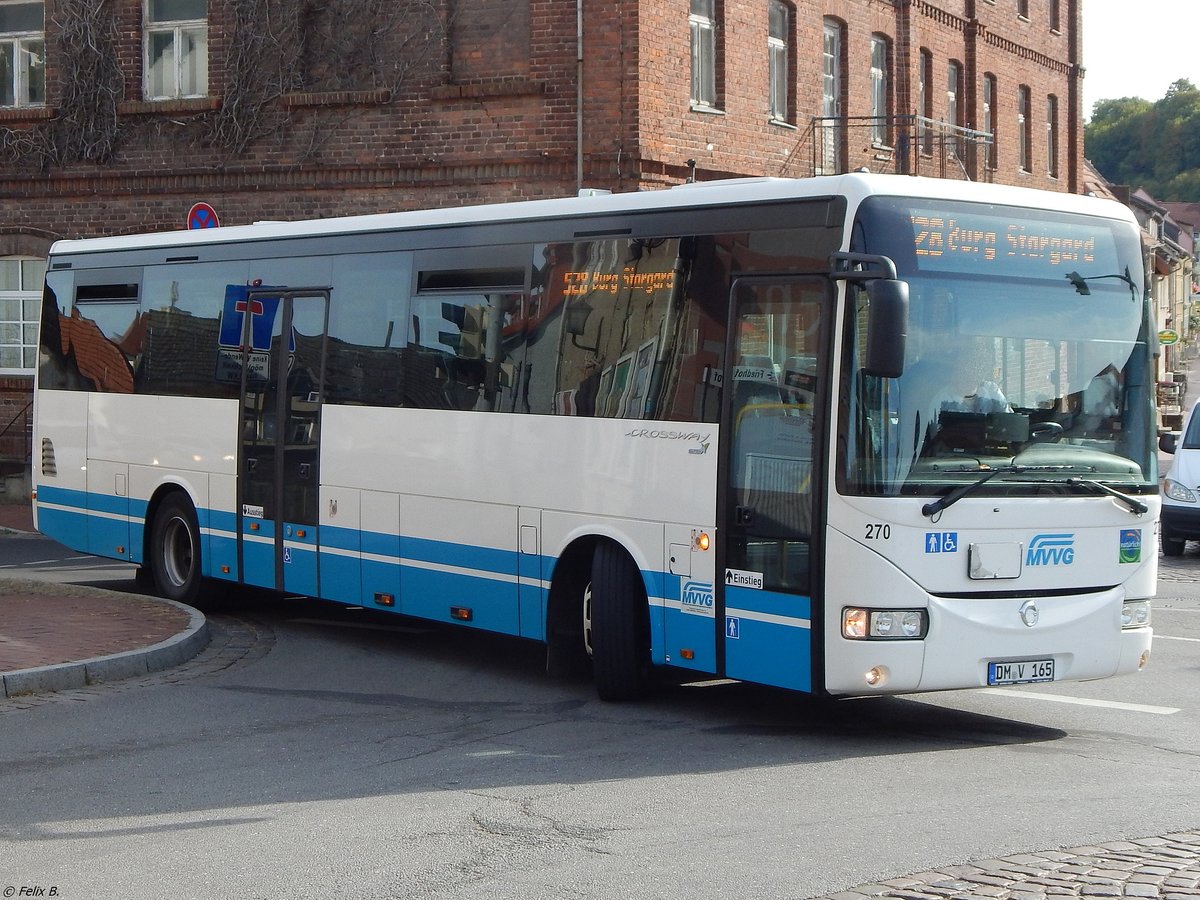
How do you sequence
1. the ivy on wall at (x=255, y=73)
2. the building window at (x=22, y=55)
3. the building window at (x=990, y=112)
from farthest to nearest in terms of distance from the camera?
the building window at (x=990, y=112) → the building window at (x=22, y=55) → the ivy on wall at (x=255, y=73)

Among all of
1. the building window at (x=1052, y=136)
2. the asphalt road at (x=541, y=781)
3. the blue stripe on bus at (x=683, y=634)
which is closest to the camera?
the asphalt road at (x=541, y=781)

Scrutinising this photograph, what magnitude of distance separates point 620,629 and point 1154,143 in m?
127

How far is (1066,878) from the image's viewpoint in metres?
6.03


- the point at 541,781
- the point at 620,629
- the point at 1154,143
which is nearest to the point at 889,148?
the point at 620,629

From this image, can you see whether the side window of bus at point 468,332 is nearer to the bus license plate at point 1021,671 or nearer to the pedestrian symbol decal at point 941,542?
the pedestrian symbol decal at point 941,542

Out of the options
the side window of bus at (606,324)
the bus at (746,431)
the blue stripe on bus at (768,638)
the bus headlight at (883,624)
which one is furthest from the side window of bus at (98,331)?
the bus headlight at (883,624)

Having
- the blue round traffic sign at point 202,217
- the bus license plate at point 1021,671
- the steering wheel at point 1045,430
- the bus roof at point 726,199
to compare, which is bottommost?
the bus license plate at point 1021,671

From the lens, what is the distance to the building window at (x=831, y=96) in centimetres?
2634

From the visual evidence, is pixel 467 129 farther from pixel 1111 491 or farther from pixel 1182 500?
pixel 1111 491

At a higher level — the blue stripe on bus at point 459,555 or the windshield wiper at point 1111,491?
the windshield wiper at point 1111,491

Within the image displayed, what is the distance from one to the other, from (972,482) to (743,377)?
1.37 m

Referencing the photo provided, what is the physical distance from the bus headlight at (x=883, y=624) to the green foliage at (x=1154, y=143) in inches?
4844

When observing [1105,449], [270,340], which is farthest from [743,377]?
[270,340]

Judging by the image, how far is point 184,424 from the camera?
46.5 ft
